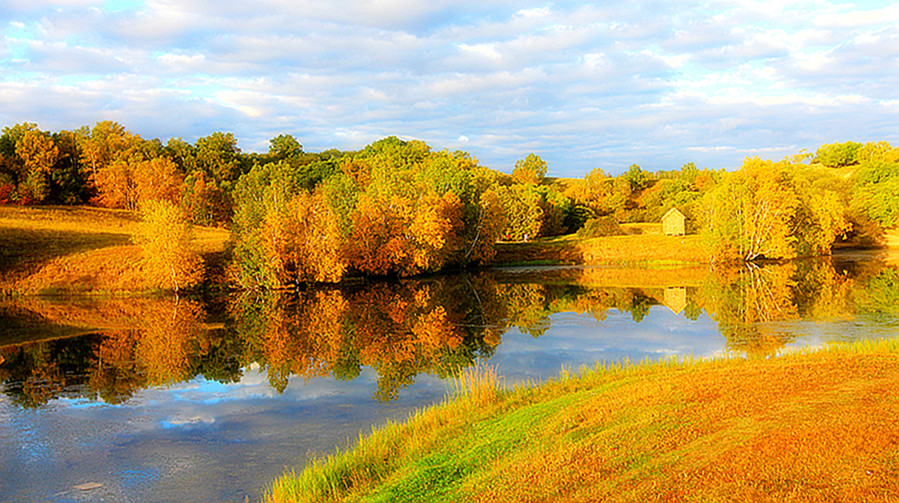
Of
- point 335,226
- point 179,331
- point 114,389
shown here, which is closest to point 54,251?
point 335,226

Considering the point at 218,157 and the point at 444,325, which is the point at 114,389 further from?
the point at 218,157

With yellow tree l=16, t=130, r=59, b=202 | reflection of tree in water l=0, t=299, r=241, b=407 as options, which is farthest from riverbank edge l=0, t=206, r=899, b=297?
reflection of tree in water l=0, t=299, r=241, b=407

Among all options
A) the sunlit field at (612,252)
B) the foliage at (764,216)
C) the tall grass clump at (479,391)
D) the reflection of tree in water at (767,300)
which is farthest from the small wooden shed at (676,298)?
the sunlit field at (612,252)

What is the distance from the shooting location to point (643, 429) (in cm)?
1091

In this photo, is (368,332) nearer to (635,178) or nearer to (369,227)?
(369,227)

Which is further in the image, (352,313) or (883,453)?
(352,313)

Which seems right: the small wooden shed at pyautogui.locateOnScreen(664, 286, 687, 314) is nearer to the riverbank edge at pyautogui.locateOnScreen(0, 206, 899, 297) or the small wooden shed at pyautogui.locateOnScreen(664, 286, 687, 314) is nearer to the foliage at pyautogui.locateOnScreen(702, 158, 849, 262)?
the riverbank edge at pyautogui.locateOnScreen(0, 206, 899, 297)

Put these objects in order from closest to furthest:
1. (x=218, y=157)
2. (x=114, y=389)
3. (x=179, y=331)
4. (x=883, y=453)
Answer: (x=883, y=453) < (x=114, y=389) < (x=179, y=331) < (x=218, y=157)

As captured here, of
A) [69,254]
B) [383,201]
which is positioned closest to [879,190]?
[383,201]

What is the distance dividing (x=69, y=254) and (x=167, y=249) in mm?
11622

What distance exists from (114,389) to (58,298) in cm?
2690

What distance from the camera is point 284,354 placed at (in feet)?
82.7

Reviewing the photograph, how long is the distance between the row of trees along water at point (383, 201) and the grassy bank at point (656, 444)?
3384 centimetres

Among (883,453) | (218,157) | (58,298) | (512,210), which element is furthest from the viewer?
(218,157)
